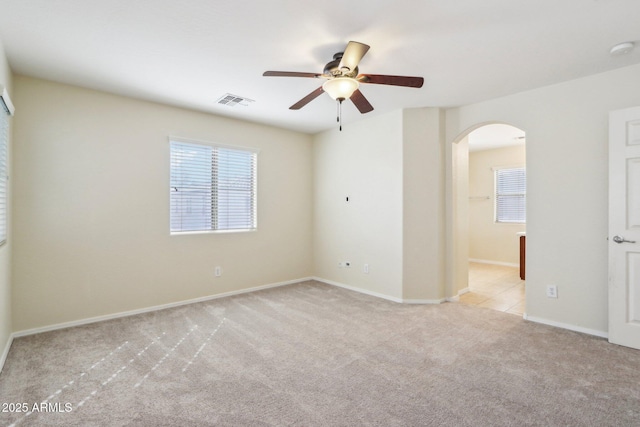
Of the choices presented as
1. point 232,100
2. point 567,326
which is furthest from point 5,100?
point 567,326

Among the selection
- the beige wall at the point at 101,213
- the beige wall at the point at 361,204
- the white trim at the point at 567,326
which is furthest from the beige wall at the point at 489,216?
the beige wall at the point at 101,213

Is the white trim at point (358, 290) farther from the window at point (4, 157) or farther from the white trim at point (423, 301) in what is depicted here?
the window at point (4, 157)

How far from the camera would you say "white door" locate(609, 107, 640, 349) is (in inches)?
107

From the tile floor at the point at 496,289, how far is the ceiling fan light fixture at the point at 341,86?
10.2ft

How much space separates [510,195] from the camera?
22.1ft

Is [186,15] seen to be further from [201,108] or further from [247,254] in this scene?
[247,254]

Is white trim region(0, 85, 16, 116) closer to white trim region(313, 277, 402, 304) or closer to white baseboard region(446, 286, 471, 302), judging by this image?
white trim region(313, 277, 402, 304)

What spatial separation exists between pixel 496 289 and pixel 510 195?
287cm

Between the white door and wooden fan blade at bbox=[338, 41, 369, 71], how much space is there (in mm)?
2451

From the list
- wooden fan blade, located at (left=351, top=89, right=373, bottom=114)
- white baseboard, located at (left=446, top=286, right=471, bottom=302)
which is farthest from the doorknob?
wooden fan blade, located at (left=351, top=89, right=373, bottom=114)

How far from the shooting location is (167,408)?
75.5 inches

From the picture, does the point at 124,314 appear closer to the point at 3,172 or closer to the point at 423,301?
the point at 3,172

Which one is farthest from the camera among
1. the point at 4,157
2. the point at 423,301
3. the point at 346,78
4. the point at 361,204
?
the point at 361,204

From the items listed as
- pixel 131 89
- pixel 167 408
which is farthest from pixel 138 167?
pixel 167 408
